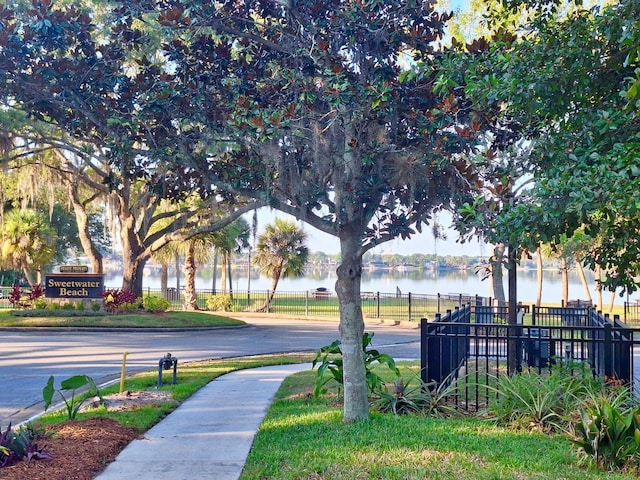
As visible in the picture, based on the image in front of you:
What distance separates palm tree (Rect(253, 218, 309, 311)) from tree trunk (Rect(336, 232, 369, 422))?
3046 cm

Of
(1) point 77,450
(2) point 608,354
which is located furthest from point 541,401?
(1) point 77,450

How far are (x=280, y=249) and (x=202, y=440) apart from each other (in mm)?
30875

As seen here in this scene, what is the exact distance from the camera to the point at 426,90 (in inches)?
320

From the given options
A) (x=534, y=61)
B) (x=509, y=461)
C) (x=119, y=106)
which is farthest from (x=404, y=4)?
(x=509, y=461)

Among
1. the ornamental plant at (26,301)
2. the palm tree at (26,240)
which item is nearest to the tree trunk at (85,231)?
the ornamental plant at (26,301)

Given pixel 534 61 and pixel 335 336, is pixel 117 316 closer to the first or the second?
pixel 335 336

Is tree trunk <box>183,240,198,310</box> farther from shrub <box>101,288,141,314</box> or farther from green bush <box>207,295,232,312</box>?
shrub <box>101,288,141,314</box>

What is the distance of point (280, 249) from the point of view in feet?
126

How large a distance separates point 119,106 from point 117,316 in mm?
18923

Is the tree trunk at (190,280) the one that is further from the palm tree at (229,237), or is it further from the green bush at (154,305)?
the green bush at (154,305)

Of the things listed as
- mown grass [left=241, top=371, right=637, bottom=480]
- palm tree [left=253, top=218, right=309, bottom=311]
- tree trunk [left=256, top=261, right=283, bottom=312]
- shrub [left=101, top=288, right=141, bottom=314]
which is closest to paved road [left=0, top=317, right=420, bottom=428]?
shrub [left=101, top=288, right=141, bottom=314]

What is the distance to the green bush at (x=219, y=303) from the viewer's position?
124 feet

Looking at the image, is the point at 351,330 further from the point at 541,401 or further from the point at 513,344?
the point at 513,344

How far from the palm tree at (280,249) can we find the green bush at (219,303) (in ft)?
8.71
